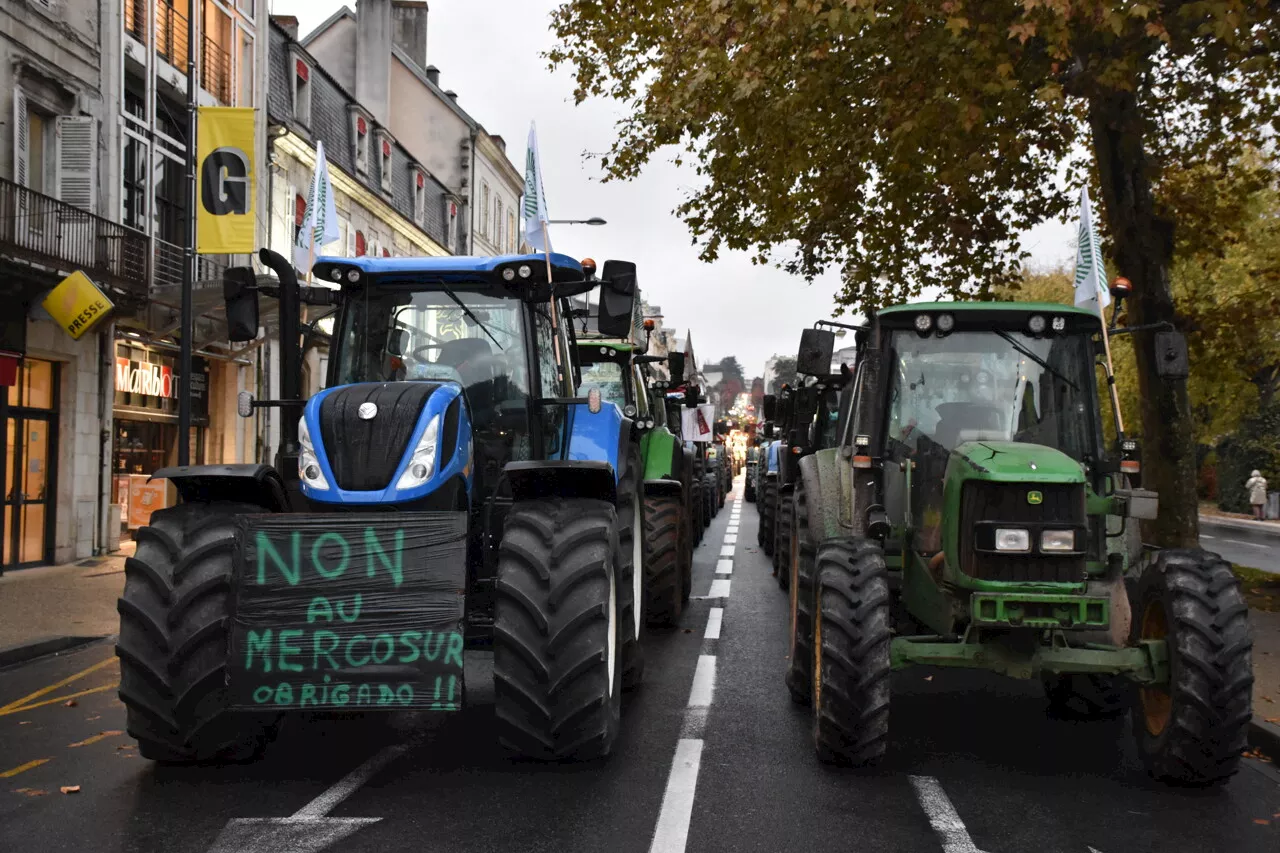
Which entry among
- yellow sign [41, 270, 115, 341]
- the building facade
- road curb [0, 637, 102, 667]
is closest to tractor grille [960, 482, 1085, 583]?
road curb [0, 637, 102, 667]

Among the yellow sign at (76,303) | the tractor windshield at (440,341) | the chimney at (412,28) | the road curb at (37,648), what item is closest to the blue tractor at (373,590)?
the tractor windshield at (440,341)

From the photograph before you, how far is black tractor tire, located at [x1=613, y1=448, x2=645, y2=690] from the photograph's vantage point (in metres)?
6.80

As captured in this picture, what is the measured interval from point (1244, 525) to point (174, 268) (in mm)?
29444

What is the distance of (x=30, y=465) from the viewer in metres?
17.8

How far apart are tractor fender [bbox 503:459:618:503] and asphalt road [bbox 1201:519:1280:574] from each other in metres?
16.0

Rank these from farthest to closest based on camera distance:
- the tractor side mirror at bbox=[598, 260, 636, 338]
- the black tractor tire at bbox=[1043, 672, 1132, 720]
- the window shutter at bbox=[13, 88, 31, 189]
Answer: the window shutter at bbox=[13, 88, 31, 189] → the black tractor tire at bbox=[1043, 672, 1132, 720] → the tractor side mirror at bbox=[598, 260, 636, 338]

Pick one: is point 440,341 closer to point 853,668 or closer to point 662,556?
point 853,668

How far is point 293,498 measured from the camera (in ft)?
21.3

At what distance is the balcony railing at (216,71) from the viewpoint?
23406mm

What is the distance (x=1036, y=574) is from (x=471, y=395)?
3.14 metres

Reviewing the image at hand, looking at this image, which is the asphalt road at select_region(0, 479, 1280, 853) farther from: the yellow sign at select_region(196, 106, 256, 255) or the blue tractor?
the yellow sign at select_region(196, 106, 256, 255)

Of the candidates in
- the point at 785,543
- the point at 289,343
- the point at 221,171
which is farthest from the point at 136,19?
the point at 289,343

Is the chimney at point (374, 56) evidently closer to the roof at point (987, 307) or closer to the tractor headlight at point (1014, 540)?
the roof at point (987, 307)

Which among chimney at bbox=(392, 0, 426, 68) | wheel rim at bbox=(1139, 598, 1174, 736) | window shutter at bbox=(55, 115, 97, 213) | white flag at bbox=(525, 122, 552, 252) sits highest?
chimney at bbox=(392, 0, 426, 68)
